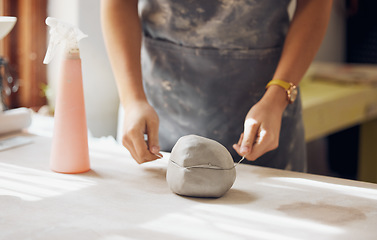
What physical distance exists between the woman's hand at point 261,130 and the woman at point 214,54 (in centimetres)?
10

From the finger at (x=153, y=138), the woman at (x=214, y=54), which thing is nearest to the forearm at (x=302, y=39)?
the woman at (x=214, y=54)

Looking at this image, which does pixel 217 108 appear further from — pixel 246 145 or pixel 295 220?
pixel 295 220

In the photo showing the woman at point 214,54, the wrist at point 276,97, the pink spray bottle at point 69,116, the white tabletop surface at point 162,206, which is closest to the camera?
the white tabletop surface at point 162,206

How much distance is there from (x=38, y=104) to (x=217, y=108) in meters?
1.48

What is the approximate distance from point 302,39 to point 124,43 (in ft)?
1.39

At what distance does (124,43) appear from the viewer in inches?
43.8

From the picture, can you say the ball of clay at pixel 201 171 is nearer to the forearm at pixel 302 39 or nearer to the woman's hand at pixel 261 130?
the woman's hand at pixel 261 130

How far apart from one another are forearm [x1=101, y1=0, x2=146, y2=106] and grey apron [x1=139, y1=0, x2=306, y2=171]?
0.06 metres

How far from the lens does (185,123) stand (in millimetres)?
1176

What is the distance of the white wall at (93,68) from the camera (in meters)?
2.33

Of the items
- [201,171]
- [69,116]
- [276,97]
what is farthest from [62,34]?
[276,97]

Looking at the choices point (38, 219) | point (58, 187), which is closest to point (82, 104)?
point (58, 187)

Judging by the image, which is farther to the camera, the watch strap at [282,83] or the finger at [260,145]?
the watch strap at [282,83]

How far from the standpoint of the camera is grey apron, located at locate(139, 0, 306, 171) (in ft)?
3.76
